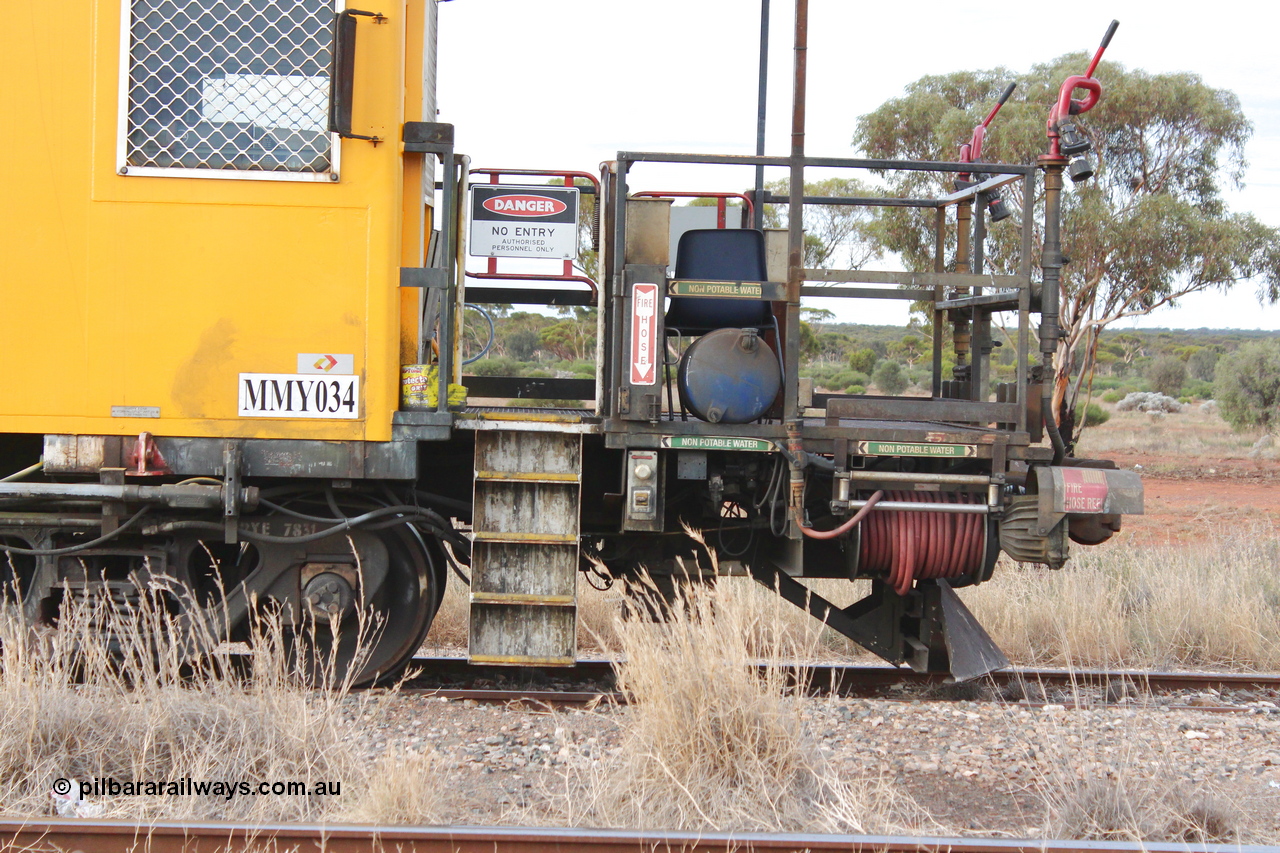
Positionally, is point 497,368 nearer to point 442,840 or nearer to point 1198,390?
point 442,840

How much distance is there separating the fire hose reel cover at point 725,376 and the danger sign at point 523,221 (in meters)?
1.51

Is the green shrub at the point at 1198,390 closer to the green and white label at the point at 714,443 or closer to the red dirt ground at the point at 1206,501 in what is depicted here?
the red dirt ground at the point at 1206,501

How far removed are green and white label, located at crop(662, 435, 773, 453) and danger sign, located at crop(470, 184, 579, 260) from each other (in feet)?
5.77

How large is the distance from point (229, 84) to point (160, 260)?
938 millimetres

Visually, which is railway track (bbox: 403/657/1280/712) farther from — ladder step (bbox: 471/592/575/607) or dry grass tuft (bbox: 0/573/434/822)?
dry grass tuft (bbox: 0/573/434/822)

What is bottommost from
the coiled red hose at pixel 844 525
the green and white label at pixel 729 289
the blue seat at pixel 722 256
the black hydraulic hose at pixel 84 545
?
the black hydraulic hose at pixel 84 545

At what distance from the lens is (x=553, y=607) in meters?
5.15

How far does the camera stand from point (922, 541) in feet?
17.5

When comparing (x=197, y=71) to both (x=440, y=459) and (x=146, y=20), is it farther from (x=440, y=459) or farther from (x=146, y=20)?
(x=440, y=459)

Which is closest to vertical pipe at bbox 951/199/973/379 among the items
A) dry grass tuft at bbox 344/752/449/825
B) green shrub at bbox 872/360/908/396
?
dry grass tuft at bbox 344/752/449/825

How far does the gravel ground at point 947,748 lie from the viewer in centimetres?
404

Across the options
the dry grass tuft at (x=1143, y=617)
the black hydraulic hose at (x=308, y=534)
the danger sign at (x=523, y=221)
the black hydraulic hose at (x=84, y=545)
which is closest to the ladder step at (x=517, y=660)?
the black hydraulic hose at (x=308, y=534)

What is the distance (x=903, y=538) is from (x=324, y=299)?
10.7 feet

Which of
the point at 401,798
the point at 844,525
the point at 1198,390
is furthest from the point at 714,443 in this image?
the point at 1198,390
